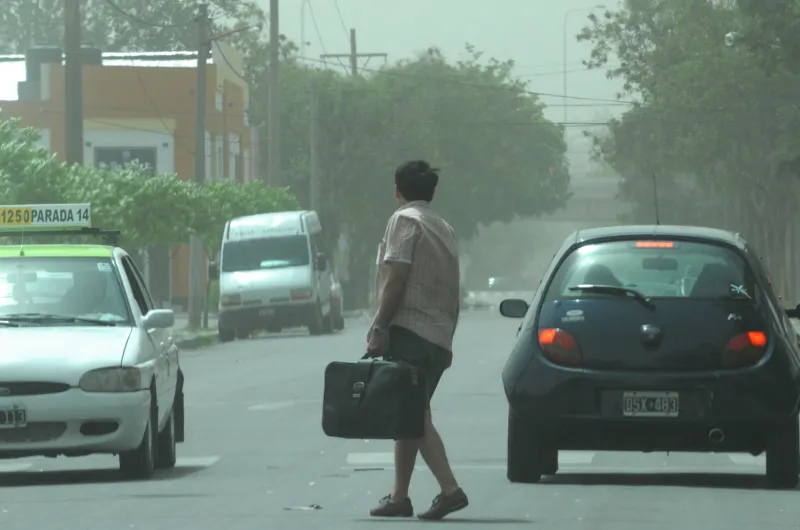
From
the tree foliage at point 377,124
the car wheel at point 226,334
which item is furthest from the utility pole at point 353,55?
the car wheel at point 226,334

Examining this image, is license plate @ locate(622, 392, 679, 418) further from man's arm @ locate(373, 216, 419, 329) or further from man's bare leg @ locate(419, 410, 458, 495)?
man's arm @ locate(373, 216, 419, 329)

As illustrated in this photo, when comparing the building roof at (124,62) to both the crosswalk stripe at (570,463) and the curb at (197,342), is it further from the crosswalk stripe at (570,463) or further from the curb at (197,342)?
the crosswalk stripe at (570,463)

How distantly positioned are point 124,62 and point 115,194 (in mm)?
44210

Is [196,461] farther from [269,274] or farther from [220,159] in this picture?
[220,159]

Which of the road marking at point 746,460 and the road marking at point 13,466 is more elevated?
the road marking at point 746,460

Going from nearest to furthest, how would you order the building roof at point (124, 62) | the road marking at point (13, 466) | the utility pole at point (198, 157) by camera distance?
the road marking at point (13, 466) → the utility pole at point (198, 157) → the building roof at point (124, 62)

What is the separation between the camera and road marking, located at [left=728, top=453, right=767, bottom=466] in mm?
14148

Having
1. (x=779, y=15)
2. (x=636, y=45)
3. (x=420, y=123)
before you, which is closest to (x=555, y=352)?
(x=779, y=15)

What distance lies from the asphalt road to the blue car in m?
0.33

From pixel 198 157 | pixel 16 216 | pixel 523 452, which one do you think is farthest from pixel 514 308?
pixel 198 157

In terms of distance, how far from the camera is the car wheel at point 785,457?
11969 millimetres

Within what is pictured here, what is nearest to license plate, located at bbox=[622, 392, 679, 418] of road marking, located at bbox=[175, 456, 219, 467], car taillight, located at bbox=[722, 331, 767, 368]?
car taillight, located at bbox=[722, 331, 767, 368]

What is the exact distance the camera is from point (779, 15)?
133 feet

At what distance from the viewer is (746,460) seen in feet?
47.3
